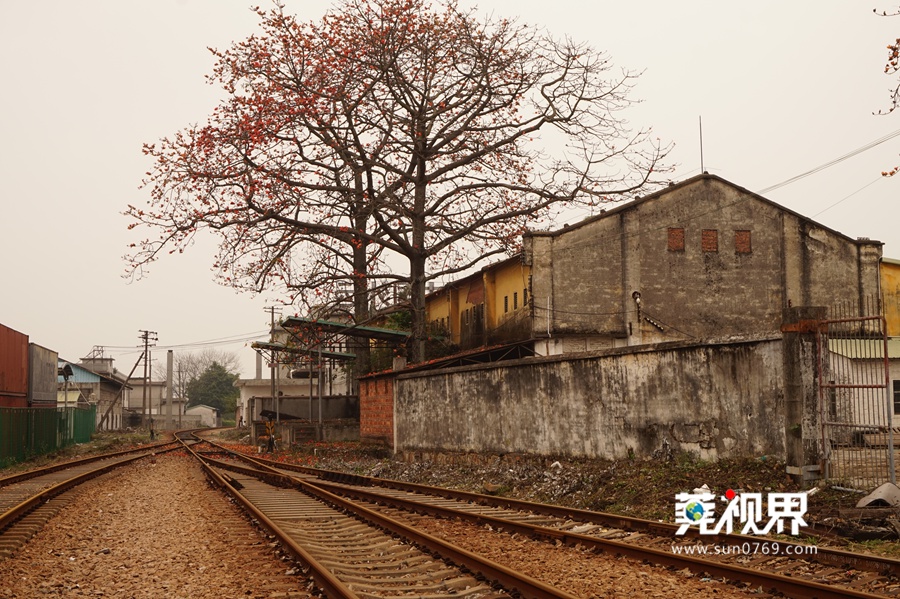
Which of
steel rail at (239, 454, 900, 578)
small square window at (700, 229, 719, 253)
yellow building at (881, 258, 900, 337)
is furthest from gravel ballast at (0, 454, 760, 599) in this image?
yellow building at (881, 258, 900, 337)

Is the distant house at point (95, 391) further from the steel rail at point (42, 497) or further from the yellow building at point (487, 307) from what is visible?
the steel rail at point (42, 497)

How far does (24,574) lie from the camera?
8016 mm

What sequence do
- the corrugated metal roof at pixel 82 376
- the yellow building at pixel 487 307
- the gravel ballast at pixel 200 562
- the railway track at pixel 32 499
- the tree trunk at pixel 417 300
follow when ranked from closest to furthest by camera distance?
the gravel ballast at pixel 200 562, the railway track at pixel 32 499, the tree trunk at pixel 417 300, the yellow building at pixel 487 307, the corrugated metal roof at pixel 82 376

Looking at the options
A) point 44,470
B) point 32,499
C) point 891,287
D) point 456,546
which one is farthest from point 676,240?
point 456,546

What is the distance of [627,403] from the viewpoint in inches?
570

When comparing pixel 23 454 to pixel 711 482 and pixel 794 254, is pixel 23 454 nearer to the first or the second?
pixel 711 482

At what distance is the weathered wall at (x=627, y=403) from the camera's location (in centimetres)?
1223

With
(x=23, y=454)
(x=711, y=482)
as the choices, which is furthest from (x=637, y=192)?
(x=23, y=454)

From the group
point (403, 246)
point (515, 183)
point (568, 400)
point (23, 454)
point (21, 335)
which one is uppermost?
point (515, 183)

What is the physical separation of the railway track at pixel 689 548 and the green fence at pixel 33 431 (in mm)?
17963

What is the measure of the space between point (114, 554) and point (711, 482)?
7630 millimetres

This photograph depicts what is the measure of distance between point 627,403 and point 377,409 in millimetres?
14226

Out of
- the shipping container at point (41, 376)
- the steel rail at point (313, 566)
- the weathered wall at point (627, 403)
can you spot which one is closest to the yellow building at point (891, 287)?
the weathered wall at point (627, 403)

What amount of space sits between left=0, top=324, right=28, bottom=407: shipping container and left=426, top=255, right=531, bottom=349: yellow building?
1708 centimetres
